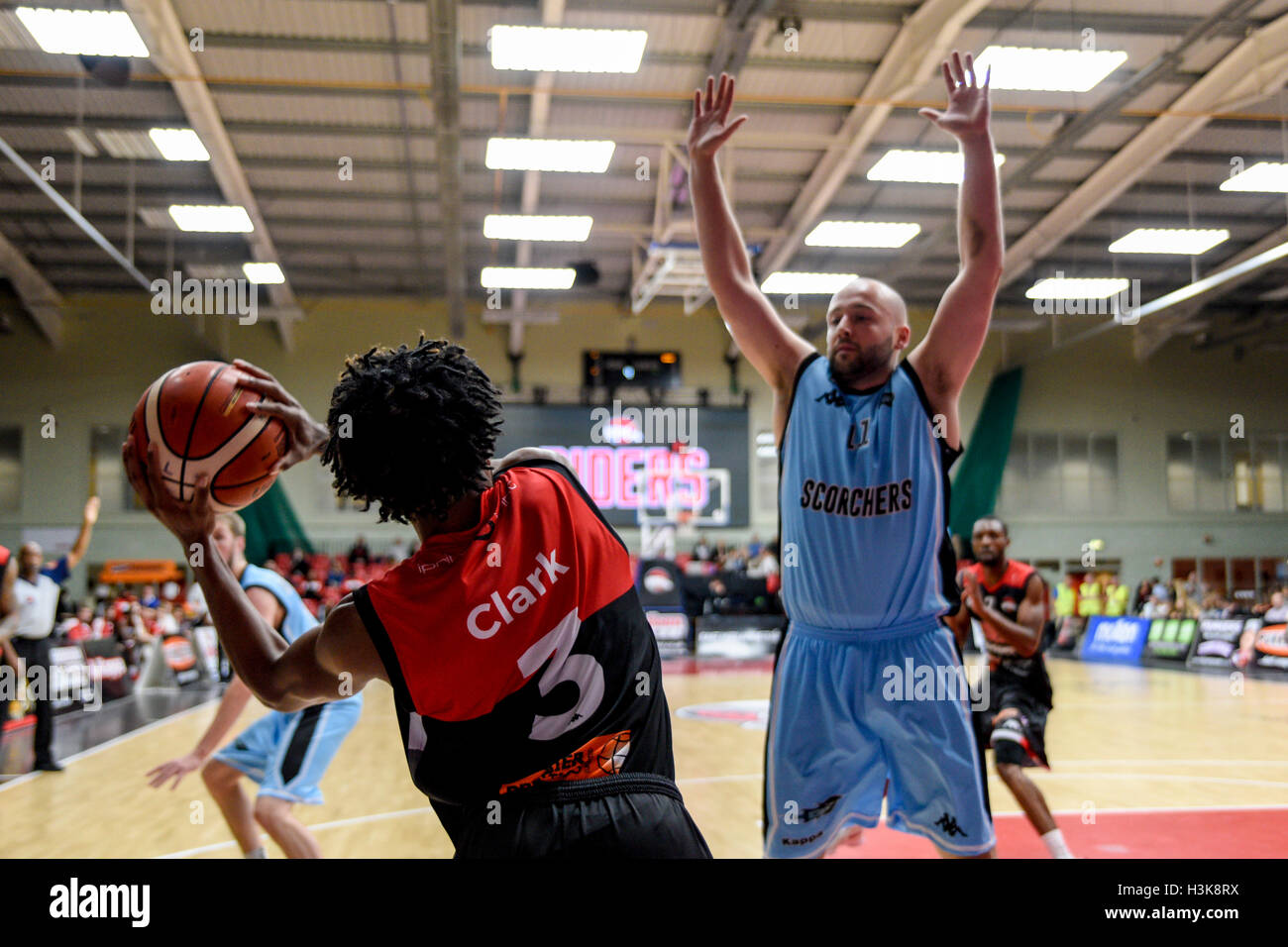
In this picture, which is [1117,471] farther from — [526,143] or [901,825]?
[901,825]

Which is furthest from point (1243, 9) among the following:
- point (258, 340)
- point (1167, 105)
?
point (258, 340)

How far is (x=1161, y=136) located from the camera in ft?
41.9

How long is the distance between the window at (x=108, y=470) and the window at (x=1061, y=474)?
1575 cm

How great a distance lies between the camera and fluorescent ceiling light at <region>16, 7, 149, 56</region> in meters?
9.05

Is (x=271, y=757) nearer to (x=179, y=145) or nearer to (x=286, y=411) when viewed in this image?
(x=286, y=411)

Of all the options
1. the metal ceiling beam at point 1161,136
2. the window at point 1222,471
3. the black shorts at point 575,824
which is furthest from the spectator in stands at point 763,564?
the black shorts at point 575,824

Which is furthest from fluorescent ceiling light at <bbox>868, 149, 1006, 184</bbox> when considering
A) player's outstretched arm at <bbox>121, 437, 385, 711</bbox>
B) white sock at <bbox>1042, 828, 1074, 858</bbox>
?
player's outstretched arm at <bbox>121, 437, 385, 711</bbox>

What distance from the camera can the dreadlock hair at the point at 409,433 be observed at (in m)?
1.54

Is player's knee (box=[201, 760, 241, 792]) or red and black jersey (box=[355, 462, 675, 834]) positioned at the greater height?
red and black jersey (box=[355, 462, 675, 834])

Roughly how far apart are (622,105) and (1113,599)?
10.8m

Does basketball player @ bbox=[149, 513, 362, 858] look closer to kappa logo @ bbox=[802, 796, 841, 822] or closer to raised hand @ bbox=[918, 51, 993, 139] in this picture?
kappa logo @ bbox=[802, 796, 841, 822]

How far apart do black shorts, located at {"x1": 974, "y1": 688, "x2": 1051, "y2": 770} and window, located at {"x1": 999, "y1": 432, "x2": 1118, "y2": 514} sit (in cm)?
1595

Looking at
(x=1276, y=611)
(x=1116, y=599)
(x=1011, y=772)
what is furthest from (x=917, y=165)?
(x=1011, y=772)

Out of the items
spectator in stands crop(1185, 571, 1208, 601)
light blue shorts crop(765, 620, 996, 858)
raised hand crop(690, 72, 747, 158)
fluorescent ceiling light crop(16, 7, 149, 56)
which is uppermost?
fluorescent ceiling light crop(16, 7, 149, 56)
